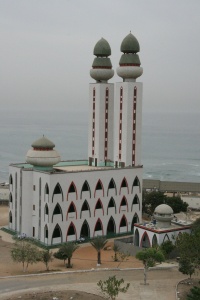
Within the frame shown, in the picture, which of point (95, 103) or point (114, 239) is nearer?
point (114, 239)

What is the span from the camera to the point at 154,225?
142ft

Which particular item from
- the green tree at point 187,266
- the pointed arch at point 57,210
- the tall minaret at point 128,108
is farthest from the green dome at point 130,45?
the green tree at point 187,266

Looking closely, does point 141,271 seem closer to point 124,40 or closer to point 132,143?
point 132,143

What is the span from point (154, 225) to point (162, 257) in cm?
855

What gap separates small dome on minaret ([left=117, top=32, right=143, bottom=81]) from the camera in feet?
165

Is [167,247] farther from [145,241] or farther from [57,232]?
[57,232]

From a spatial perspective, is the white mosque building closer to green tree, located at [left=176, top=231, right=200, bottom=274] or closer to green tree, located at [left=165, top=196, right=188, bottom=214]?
green tree, located at [left=165, top=196, right=188, bottom=214]

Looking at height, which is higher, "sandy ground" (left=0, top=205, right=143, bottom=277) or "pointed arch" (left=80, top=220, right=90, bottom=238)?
"pointed arch" (left=80, top=220, right=90, bottom=238)

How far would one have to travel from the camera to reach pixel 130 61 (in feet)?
166

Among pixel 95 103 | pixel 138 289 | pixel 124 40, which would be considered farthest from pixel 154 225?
pixel 124 40

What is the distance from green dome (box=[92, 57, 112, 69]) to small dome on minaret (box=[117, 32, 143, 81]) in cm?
178

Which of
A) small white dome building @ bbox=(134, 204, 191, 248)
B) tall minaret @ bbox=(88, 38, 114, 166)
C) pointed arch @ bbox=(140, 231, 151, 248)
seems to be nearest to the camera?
small white dome building @ bbox=(134, 204, 191, 248)

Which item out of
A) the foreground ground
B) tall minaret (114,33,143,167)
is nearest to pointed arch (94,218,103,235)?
tall minaret (114,33,143,167)

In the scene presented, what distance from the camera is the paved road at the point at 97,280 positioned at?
31.7m
